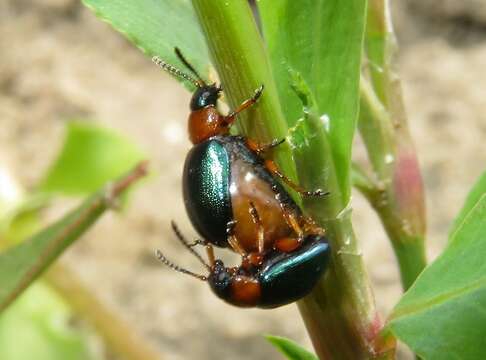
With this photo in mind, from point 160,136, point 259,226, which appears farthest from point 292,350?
point 160,136

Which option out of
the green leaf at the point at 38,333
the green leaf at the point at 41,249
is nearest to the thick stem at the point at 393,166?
the green leaf at the point at 41,249

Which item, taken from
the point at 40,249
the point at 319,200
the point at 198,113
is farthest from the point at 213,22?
the point at 40,249

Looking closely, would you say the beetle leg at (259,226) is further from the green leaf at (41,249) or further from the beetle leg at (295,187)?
the green leaf at (41,249)

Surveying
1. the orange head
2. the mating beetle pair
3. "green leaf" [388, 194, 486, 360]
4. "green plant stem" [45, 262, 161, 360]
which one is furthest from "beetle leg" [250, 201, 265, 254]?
"green plant stem" [45, 262, 161, 360]

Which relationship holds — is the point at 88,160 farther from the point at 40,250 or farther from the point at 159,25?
the point at 159,25

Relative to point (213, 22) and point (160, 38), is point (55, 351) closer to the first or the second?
point (160, 38)

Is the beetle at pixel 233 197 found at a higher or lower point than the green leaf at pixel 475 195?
lower
